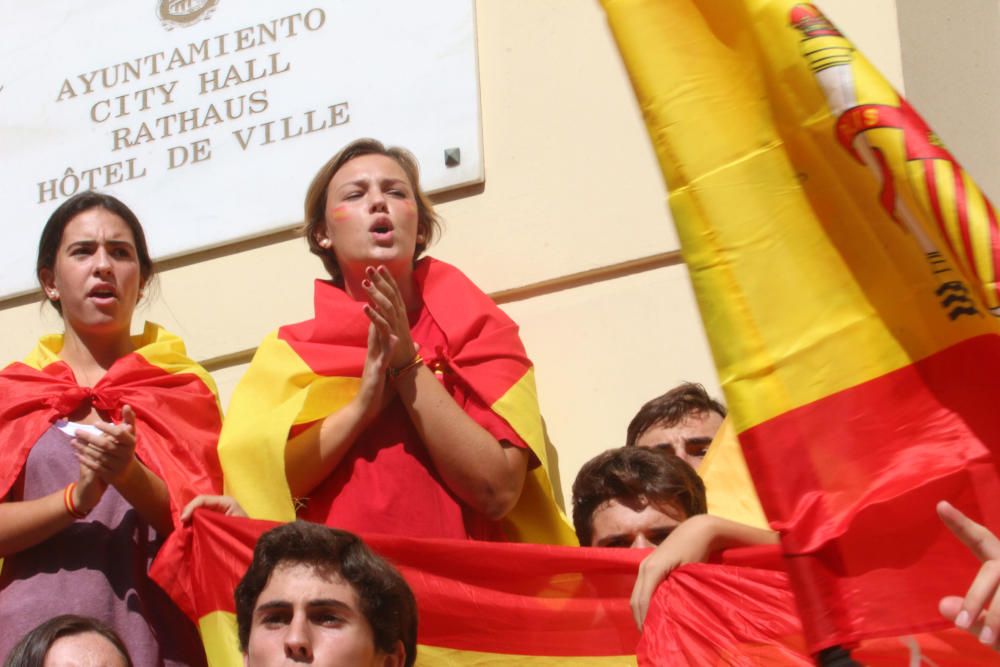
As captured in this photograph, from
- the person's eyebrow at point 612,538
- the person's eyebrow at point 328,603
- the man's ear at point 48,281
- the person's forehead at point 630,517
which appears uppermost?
the man's ear at point 48,281

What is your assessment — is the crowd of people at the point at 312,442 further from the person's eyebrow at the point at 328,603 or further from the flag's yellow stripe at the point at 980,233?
the flag's yellow stripe at the point at 980,233

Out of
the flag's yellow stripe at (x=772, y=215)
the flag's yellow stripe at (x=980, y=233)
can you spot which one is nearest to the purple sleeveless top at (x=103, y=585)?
the flag's yellow stripe at (x=772, y=215)

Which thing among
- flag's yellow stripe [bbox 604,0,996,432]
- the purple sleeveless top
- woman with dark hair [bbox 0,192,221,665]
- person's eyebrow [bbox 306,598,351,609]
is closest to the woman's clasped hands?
woman with dark hair [bbox 0,192,221,665]

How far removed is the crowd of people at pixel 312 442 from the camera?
12.7 ft

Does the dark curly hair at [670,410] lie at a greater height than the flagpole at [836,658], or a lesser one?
greater

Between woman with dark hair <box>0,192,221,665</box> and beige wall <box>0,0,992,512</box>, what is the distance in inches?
41.8

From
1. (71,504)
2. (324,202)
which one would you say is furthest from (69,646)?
(324,202)

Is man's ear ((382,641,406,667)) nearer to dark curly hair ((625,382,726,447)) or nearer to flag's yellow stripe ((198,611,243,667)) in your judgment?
flag's yellow stripe ((198,611,243,667))

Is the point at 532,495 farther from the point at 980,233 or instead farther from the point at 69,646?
the point at 980,233

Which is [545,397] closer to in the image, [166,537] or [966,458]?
[166,537]

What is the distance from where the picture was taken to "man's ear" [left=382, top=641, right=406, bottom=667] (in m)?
3.28

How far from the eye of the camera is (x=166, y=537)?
4.06 meters

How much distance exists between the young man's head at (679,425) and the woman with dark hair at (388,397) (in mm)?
319

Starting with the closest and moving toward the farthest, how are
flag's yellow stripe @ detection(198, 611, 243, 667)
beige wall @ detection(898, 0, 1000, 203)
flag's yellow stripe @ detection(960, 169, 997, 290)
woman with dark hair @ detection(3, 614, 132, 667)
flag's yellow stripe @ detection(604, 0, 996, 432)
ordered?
flag's yellow stripe @ detection(960, 169, 997, 290)
flag's yellow stripe @ detection(604, 0, 996, 432)
woman with dark hair @ detection(3, 614, 132, 667)
flag's yellow stripe @ detection(198, 611, 243, 667)
beige wall @ detection(898, 0, 1000, 203)
